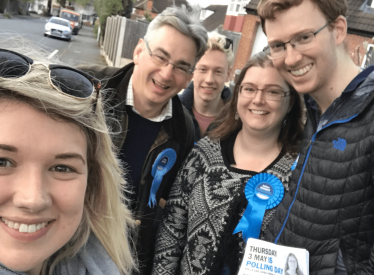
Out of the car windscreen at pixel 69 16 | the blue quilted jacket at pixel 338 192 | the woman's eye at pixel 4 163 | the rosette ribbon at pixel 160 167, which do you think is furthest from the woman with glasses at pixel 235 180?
the car windscreen at pixel 69 16

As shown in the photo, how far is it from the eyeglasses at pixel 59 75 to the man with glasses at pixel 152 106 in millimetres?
1068

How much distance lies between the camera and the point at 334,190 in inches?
68.8

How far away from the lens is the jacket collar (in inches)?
68.0

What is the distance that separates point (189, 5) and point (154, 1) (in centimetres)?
5845

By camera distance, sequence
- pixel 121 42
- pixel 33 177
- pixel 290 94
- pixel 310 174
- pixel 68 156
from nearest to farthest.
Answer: pixel 33 177, pixel 68 156, pixel 310 174, pixel 290 94, pixel 121 42

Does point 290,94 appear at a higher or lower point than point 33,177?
higher

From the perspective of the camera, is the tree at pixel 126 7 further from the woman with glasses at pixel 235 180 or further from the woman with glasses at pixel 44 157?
the woman with glasses at pixel 44 157

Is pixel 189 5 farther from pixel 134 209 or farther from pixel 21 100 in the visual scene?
pixel 21 100

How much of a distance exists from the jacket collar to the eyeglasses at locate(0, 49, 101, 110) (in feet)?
4.00

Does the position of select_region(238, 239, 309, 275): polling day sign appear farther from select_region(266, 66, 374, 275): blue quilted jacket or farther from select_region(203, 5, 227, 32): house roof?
select_region(203, 5, 227, 32): house roof

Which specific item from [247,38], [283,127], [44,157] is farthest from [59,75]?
[247,38]

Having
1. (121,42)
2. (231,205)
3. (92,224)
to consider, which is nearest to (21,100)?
(92,224)

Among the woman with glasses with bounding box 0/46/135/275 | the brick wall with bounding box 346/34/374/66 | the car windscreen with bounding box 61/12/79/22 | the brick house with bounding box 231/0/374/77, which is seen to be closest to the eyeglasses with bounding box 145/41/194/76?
the woman with glasses with bounding box 0/46/135/275

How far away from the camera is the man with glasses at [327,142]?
168 centimetres
